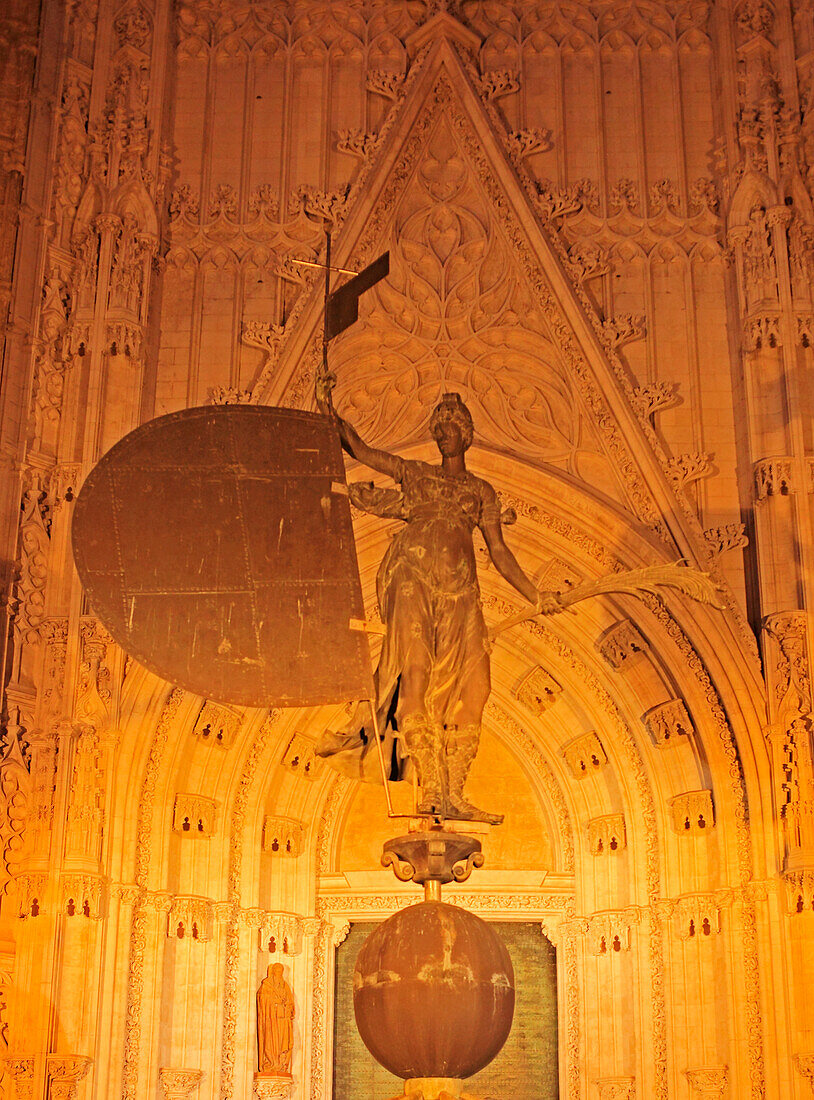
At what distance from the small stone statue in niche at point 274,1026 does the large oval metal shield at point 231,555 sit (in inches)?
267

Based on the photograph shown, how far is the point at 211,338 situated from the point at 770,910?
271 inches

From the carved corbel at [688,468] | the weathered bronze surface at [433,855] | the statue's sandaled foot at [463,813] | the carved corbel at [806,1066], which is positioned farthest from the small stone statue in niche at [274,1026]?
the statue's sandaled foot at [463,813]

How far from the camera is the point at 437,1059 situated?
598cm

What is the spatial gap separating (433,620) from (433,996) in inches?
66.9

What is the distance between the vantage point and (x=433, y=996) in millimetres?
5969

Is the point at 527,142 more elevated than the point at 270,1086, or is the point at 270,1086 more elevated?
the point at 527,142

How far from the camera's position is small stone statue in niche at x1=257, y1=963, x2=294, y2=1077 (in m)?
12.4

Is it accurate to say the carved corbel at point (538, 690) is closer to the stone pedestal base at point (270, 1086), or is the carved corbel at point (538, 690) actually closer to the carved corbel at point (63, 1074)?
the stone pedestal base at point (270, 1086)

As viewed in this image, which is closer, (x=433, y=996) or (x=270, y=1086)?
(x=433, y=996)

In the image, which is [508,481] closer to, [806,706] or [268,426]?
[806,706]

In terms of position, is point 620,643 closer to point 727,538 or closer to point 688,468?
point 727,538

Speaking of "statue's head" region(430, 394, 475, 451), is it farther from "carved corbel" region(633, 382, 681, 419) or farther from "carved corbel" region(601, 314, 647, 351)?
"carved corbel" region(601, 314, 647, 351)

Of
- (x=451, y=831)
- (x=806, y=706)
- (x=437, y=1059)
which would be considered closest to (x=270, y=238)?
(x=806, y=706)

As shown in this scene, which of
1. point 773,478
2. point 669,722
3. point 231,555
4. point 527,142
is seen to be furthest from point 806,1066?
point 527,142
